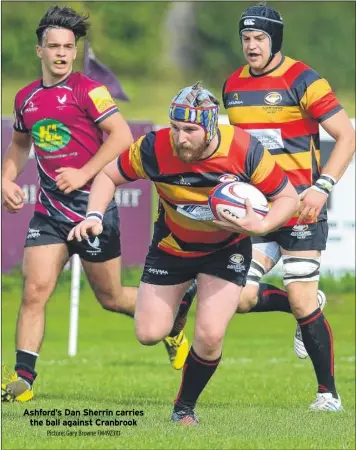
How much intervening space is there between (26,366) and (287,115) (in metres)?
2.67

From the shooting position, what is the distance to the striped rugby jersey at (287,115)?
401 inches

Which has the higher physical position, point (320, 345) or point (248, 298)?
point (248, 298)

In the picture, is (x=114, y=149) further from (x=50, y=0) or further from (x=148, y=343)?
(x=50, y=0)

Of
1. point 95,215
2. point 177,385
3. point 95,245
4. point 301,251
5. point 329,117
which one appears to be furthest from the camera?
point 177,385

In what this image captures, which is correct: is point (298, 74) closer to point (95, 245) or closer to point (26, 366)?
point (95, 245)

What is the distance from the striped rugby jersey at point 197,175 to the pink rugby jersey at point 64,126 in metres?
1.53

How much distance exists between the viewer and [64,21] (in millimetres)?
10594

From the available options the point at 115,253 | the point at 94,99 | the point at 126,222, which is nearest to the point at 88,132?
the point at 94,99

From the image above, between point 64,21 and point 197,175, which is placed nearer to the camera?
point 197,175

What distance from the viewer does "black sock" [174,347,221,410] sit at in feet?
30.3

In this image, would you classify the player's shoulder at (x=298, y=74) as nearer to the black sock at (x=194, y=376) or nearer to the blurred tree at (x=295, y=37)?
the black sock at (x=194, y=376)

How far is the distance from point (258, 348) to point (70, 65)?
6833 millimetres

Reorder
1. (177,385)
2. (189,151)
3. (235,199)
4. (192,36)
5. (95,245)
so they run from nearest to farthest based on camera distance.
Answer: (235,199) < (189,151) < (95,245) < (177,385) < (192,36)

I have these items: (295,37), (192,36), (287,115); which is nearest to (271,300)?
(287,115)
